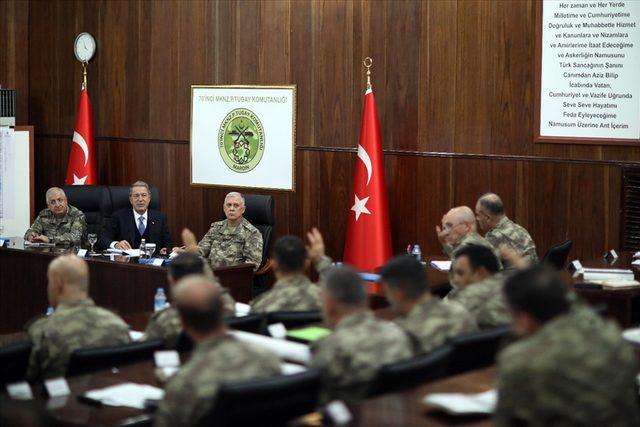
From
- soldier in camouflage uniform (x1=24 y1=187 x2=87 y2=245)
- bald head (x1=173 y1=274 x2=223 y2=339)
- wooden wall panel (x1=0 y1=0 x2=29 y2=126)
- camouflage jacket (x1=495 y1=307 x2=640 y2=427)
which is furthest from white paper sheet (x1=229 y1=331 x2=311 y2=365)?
wooden wall panel (x1=0 y1=0 x2=29 y2=126)

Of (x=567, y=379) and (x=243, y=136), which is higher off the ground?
(x=243, y=136)

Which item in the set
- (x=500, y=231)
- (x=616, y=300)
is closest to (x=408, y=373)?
(x=616, y=300)

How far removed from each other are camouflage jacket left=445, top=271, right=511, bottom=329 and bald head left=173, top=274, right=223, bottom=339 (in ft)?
5.34

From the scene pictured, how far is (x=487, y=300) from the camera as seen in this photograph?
186 inches

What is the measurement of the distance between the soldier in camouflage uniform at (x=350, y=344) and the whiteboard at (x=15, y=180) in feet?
23.6

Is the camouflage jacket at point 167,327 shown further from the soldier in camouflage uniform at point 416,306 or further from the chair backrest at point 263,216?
the chair backrest at point 263,216

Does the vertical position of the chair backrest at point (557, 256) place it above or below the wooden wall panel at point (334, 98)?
below

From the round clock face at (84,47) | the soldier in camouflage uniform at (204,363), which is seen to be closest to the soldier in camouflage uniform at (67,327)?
the soldier in camouflage uniform at (204,363)

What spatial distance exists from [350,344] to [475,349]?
26.5 inches

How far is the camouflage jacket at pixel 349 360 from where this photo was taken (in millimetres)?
3525

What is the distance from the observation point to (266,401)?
10.4 ft

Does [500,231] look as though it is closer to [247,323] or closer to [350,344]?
[247,323]

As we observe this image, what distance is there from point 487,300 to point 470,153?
360 cm

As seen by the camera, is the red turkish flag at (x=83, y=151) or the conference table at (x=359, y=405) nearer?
the conference table at (x=359, y=405)
